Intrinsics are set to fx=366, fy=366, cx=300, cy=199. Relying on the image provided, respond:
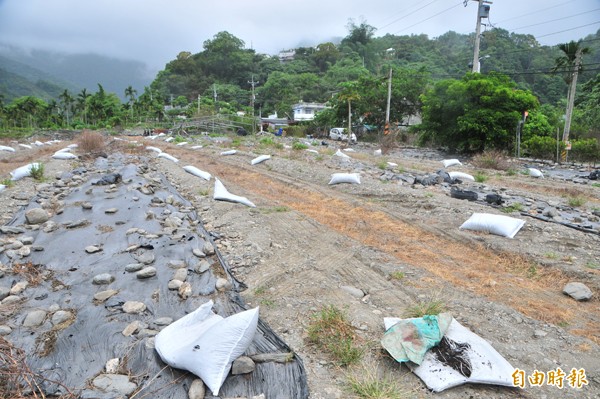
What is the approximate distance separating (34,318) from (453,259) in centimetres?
385

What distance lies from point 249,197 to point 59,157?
774 centimetres

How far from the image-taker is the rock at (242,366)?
2.08 meters

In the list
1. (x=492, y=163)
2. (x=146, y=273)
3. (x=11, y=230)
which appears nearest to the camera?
(x=146, y=273)

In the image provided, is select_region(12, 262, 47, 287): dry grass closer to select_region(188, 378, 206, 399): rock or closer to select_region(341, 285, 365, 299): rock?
select_region(188, 378, 206, 399): rock

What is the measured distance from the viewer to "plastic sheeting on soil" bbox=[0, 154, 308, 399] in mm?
2076

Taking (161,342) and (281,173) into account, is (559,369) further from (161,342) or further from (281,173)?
(281,173)

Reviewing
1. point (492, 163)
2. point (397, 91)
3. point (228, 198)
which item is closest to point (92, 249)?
point (228, 198)

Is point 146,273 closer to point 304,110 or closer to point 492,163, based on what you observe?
point 492,163

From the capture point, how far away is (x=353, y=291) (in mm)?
3201

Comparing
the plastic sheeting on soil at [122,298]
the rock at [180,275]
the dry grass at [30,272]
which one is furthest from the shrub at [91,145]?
the rock at [180,275]

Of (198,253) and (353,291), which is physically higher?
(198,253)

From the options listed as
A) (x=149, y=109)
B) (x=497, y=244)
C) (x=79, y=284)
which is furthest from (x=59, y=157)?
(x=149, y=109)

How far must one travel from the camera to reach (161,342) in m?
2.18

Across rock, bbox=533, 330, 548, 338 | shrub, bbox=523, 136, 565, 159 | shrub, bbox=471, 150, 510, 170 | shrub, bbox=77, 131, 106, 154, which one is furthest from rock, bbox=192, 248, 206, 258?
shrub, bbox=523, 136, 565, 159
